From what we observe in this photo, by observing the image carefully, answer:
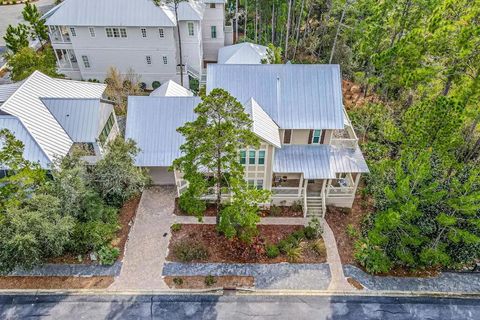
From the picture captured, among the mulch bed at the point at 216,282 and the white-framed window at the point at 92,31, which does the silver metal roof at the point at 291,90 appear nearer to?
the mulch bed at the point at 216,282

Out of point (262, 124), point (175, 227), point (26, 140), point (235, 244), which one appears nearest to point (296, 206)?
point (235, 244)

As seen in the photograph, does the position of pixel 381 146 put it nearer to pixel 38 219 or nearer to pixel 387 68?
pixel 387 68

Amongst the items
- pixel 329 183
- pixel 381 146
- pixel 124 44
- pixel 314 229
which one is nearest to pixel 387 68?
pixel 381 146

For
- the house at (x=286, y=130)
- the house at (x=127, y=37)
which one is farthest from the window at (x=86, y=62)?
the house at (x=286, y=130)

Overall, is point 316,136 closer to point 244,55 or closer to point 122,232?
point 122,232

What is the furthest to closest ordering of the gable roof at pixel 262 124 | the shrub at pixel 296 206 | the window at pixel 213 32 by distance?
1. the window at pixel 213 32
2. the shrub at pixel 296 206
3. the gable roof at pixel 262 124

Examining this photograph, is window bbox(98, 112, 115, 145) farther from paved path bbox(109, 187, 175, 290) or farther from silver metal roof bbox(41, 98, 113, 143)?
paved path bbox(109, 187, 175, 290)

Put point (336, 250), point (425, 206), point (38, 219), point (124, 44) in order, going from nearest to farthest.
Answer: point (38, 219) → point (425, 206) → point (336, 250) → point (124, 44)
